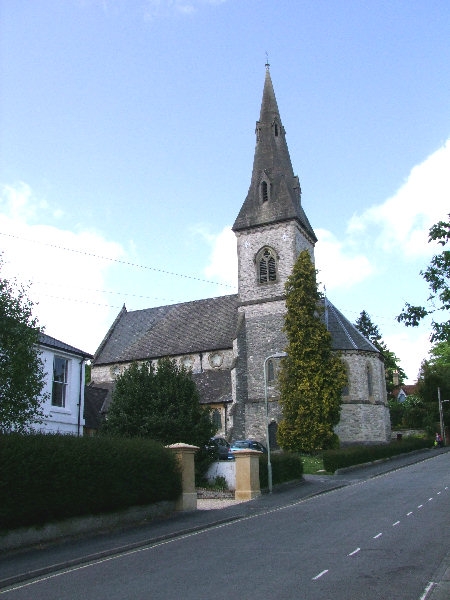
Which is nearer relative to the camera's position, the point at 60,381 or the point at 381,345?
the point at 60,381

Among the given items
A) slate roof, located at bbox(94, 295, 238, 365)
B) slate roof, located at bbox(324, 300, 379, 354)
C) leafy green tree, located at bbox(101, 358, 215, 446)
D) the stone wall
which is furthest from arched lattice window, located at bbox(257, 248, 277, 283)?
leafy green tree, located at bbox(101, 358, 215, 446)

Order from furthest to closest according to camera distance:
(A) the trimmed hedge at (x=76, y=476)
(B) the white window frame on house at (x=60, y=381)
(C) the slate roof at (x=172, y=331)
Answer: (C) the slate roof at (x=172, y=331)
(B) the white window frame on house at (x=60, y=381)
(A) the trimmed hedge at (x=76, y=476)

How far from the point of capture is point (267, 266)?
A: 4747cm

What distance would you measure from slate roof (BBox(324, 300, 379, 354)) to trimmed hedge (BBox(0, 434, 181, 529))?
28.7 m

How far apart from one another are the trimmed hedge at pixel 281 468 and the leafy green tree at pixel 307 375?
42.2ft

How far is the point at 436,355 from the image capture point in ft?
279

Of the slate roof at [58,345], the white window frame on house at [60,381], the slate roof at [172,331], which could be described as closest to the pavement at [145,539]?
the white window frame on house at [60,381]

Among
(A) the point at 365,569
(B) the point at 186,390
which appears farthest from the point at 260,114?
(A) the point at 365,569

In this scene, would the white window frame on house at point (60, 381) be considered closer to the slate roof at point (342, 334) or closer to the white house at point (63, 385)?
the white house at point (63, 385)

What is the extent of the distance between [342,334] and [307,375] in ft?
22.4

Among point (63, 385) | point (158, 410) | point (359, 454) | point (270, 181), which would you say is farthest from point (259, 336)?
point (63, 385)

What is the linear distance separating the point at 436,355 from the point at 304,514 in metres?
72.1

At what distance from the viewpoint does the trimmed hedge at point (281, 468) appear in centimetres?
2468

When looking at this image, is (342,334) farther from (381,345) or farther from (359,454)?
(381,345)
